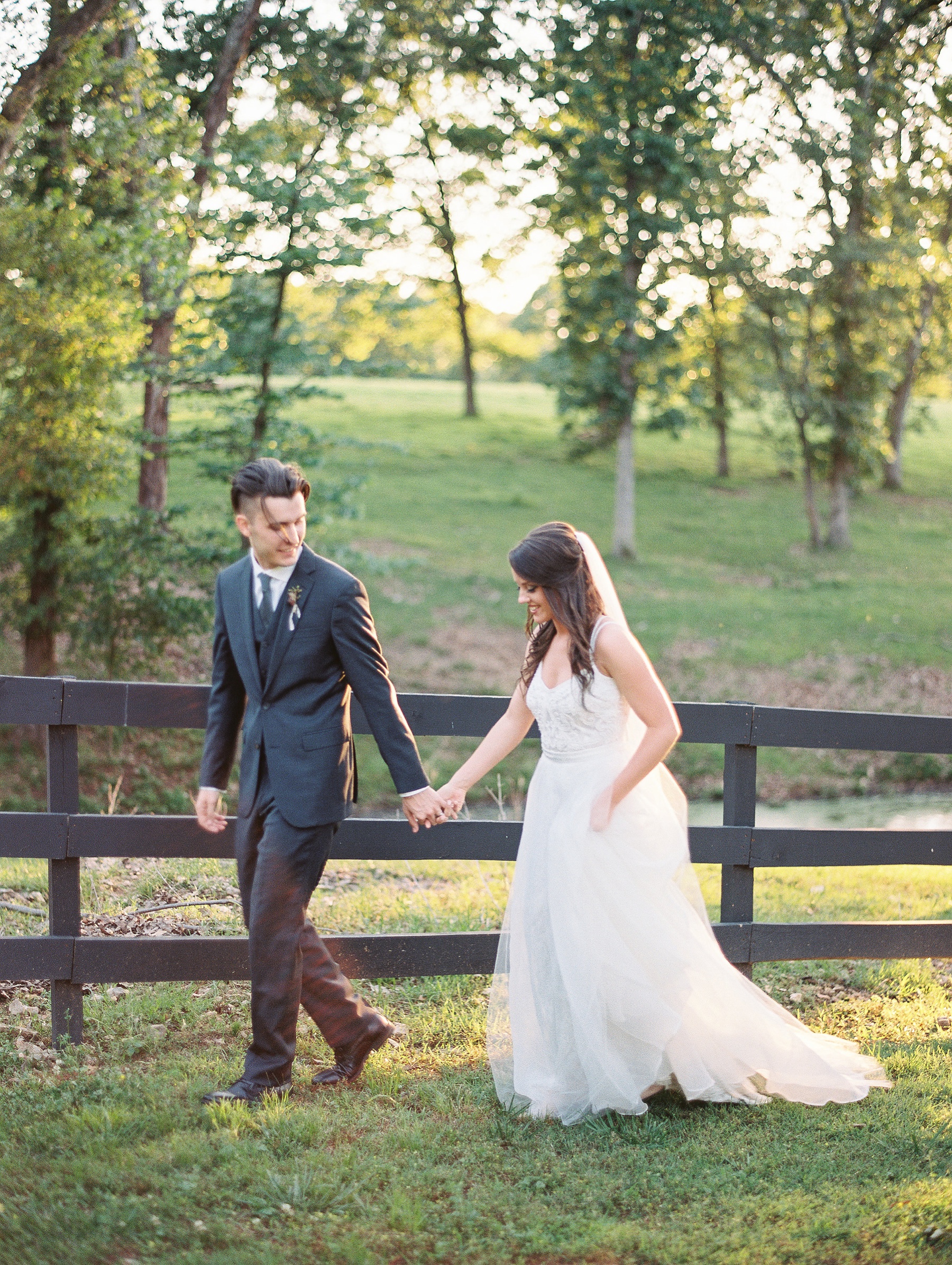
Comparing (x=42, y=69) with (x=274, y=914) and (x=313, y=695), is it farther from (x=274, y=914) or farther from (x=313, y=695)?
(x=274, y=914)

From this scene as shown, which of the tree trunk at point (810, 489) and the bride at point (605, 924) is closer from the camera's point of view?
the bride at point (605, 924)

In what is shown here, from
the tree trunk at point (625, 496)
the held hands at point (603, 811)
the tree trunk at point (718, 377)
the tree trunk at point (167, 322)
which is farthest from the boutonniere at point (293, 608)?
the tree trunk at point (718, 377)

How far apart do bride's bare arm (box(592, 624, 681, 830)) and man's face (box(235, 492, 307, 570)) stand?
1.15 m

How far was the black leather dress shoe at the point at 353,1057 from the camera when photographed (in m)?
4.24

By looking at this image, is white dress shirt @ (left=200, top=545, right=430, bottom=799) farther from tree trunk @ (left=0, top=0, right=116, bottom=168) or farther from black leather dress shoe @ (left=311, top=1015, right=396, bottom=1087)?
tree trunk @ (left=0, top=0, right=116, bottom=168)

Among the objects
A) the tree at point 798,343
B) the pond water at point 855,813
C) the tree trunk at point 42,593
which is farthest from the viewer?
the tree at point 798,343

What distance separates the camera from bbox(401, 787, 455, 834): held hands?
4.08 meters

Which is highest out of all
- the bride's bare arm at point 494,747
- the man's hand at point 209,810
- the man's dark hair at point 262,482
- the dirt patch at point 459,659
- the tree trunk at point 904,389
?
the tree trunk at point 904,389

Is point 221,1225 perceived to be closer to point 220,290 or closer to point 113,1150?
point 113,1150

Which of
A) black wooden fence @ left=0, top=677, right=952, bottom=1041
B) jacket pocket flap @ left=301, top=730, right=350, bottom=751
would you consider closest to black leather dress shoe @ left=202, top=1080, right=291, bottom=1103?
black wooden fence @ left=0, top=677, right=952, bottom=1041

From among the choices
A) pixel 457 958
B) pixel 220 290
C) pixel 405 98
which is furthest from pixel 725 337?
pixel 457 958

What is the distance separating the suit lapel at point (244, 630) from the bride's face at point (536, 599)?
979 mm

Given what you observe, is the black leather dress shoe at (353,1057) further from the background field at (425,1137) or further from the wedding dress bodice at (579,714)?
the wedding dress bodice at (579,714)

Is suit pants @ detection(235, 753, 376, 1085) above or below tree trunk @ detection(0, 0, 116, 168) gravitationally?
below
